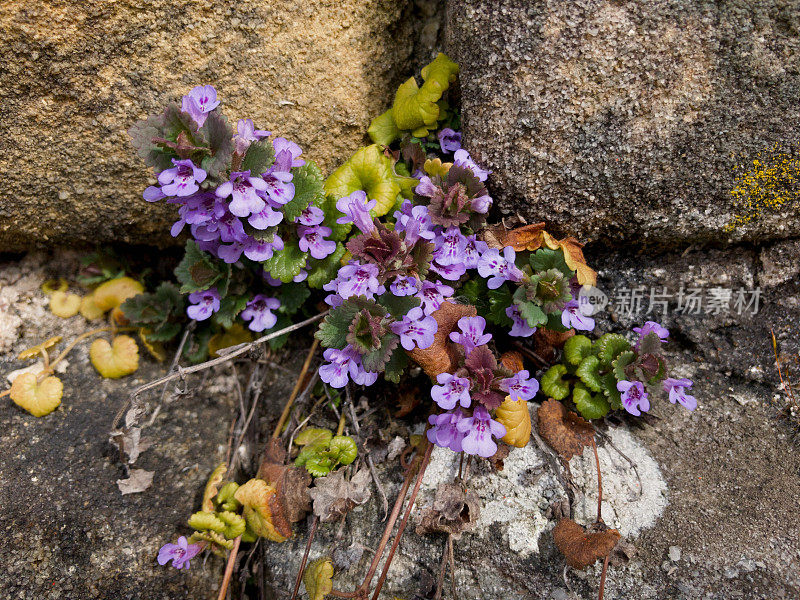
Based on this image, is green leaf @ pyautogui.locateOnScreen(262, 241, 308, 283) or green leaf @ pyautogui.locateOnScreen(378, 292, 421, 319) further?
green leaf @ pyautogui.locateOnScreen(262, 241, 308, 283)

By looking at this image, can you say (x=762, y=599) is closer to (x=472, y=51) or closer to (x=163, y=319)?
(x=472, y=51)

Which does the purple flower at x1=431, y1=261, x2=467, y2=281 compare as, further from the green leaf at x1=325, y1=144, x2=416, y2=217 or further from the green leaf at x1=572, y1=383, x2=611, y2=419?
the green leaf at x1=572, y1=383, x2=611, y2=419

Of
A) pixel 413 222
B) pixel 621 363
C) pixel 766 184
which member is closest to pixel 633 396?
pixel 621 363

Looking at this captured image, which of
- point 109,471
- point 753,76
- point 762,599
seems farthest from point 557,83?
point 109,471

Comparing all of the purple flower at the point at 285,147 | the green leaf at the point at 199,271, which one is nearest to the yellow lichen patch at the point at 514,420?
the purple flower at the point at 285,147

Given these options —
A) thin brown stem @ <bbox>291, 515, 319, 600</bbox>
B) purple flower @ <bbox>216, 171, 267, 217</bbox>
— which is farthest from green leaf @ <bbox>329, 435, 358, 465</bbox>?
purple flower @ <bbox>216, 171, 267, 217</bbox>
